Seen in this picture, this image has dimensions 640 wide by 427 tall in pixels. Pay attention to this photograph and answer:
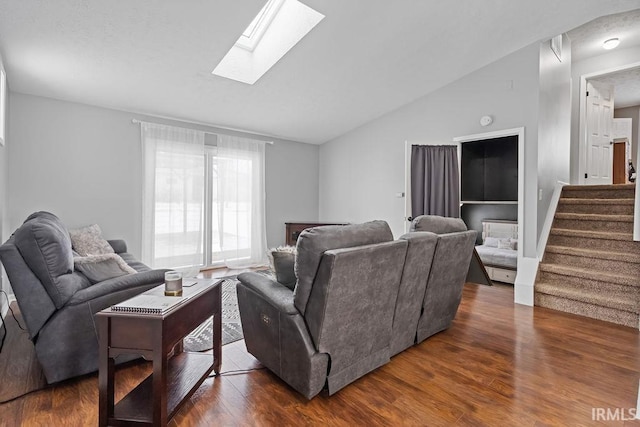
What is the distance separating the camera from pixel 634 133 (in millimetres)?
6254

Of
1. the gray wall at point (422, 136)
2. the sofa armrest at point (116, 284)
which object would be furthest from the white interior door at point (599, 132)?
the sofa armrest at point (116, 284)

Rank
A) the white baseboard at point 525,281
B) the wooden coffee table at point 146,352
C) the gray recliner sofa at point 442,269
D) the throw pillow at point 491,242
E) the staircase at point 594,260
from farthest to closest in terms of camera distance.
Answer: the throw pillow at point 491,242, the white baseboard at point 525,281, the staircase at point 594,260, the gray recliner sofa at point 442,269, the wooden coffee table at point 146,352

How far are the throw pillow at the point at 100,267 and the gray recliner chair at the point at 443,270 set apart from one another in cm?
221

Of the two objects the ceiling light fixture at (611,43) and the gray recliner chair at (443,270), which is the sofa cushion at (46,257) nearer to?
the gray recliner chair at (443,270)

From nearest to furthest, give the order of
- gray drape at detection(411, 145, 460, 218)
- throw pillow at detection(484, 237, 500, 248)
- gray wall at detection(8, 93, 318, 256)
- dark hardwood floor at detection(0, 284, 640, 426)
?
dark hardwood floor at detection(0, 284, 640, 426), gray wall at detection(8, 93, 318, 256), gray drape at detection(411, 145, 460, 218), throw pillow at detection(484, 237, 500, 248)

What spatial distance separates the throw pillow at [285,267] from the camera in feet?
6.40

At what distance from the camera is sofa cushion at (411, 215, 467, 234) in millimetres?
2424

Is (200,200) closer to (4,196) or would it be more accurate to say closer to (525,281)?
(4,196)

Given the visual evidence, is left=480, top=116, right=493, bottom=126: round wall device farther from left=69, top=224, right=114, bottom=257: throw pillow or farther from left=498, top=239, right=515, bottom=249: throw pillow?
left=69, top=224, right=114, bottom=257: throw pillow

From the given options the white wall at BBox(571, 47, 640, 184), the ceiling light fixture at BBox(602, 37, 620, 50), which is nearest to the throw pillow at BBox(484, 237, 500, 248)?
the white wall at BBox(571, 47, 640, 184)

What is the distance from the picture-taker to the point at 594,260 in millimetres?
3488

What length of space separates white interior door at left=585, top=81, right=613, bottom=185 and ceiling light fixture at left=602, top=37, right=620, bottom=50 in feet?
1.87

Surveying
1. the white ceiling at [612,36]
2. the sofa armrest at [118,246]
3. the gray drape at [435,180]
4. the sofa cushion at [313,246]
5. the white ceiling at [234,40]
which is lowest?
the sofa armrest at [118,246]

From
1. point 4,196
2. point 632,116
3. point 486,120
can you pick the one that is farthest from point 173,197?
point 632,116
